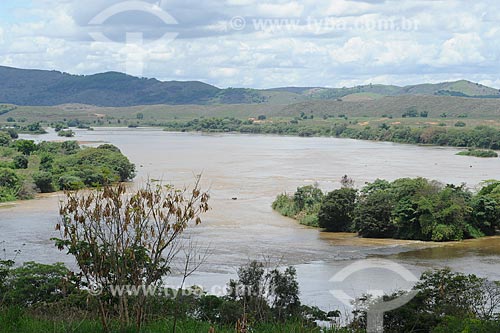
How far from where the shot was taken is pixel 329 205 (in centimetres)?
2948

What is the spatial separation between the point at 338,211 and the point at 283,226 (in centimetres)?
252

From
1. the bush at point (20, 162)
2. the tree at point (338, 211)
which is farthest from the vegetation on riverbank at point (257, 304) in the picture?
the bush at point (20, 162)

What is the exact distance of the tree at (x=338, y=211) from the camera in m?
29.5

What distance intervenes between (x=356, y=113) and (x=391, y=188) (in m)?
107

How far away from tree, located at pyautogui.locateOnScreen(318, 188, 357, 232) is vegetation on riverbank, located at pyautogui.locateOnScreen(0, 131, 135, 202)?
1106 centimetres

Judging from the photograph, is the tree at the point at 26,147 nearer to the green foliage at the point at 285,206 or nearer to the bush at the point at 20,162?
the bush at the point at 20,162

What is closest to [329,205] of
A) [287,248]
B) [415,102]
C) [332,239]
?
[332,239]

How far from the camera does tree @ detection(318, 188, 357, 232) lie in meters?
29.5

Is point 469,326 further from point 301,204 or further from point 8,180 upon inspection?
point 8,180

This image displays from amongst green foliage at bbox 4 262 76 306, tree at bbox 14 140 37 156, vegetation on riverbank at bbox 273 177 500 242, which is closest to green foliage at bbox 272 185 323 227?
vegetation on riverbank at bbox 273 177 500 242

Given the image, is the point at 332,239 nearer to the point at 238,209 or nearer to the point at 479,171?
the point at 238,209

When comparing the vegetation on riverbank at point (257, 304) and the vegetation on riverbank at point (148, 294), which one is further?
the vegetation on riverbank at point (257, 304)

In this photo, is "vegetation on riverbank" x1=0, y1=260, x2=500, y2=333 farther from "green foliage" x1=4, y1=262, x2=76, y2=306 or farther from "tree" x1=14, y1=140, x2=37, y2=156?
"tree" x1=14, y1=140, x2=37, y2=156

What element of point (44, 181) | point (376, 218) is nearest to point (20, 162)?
point (44, 181)
